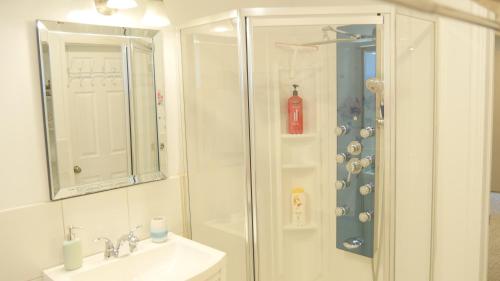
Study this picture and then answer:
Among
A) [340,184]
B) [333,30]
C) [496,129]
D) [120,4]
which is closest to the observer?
[496,129]

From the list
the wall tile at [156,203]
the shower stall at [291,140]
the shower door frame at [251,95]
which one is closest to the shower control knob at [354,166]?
the shower stall at [291,140]

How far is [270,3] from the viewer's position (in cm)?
252

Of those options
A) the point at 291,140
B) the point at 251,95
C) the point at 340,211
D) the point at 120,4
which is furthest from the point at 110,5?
the point at 340,211

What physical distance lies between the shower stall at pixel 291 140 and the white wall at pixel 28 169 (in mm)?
527

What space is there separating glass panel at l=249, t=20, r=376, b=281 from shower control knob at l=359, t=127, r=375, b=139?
0.01 m

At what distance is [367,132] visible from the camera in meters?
1.98

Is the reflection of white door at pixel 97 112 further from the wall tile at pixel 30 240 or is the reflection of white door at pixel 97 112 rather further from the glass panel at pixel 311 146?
the glass panel at pixel 311 146

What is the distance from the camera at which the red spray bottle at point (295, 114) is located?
205cm

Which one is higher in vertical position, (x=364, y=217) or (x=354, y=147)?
(x=354, y=147)

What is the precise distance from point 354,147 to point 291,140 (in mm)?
318

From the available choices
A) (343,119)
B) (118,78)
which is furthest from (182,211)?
(343,119)

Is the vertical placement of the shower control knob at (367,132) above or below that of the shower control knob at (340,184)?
above

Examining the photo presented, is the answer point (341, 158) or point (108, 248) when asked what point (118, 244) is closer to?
point (108, 248)

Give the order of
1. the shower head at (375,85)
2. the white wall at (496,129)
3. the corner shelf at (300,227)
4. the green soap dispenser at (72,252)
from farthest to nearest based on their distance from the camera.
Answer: the corner shelf at (300,227), the shower head at (375,85), the green soap dispenser at (72,252), the white wall at (496,129)
